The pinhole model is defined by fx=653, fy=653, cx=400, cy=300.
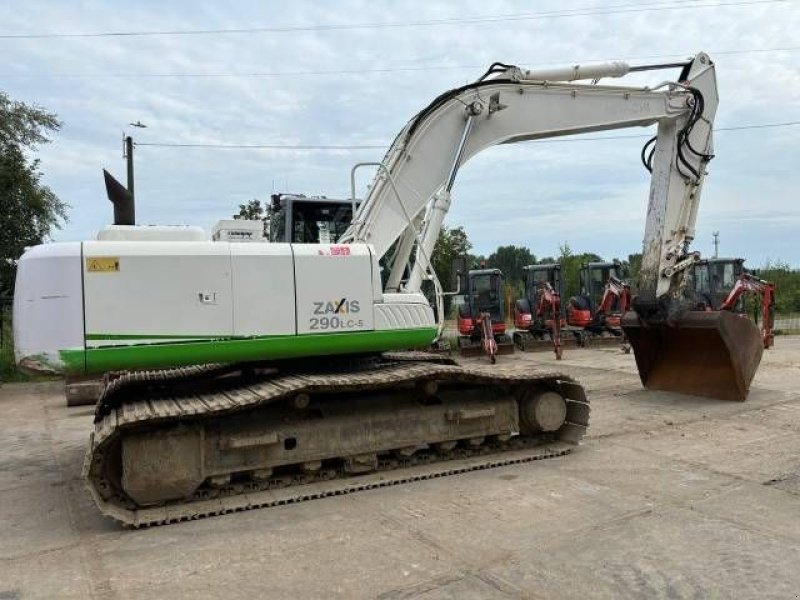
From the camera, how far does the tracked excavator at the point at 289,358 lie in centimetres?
463

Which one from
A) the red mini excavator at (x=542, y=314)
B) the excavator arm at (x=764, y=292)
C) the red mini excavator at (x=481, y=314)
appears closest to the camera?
the excavator arm at (x=764, y=292)

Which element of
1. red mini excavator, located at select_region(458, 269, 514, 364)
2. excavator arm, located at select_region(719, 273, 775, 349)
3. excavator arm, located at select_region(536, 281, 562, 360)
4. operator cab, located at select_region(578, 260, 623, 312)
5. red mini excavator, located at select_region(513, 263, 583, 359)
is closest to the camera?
excavator arm, located at select_region(719, 273, 775, 349)

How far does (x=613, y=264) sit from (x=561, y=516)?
17.8 meters

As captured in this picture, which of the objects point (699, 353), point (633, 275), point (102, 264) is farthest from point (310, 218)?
point (633, 275)

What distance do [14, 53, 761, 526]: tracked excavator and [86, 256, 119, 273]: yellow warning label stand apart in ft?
0.03

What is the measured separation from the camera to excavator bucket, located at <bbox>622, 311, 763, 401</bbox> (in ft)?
27.1

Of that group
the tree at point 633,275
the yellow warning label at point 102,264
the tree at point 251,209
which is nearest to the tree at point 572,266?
the tree at point 633,275

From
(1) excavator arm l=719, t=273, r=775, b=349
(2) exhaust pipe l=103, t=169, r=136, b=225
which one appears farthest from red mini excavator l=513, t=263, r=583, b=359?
(2) exhaust pipe l=103, t=169, r=136, b=225

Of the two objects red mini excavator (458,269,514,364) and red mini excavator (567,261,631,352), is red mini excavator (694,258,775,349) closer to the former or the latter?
red mini excavator (567,261,631,352)

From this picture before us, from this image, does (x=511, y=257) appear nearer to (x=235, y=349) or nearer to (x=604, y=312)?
(x=604, y=312)

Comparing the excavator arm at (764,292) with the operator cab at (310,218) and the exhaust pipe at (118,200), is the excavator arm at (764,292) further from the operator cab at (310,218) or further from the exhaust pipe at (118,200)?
the exhaust pipe at (118,200)

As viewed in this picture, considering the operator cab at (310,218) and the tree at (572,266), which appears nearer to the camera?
the operator cab at (310,218)

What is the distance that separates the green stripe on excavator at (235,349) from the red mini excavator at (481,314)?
11.5 meters

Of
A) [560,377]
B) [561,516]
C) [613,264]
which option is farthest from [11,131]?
[613,264]
